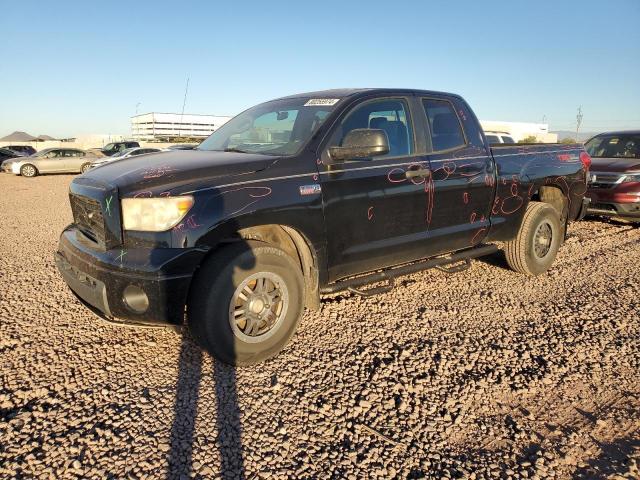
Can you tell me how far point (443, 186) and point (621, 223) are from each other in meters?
6.43

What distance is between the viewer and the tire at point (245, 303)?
2846mm

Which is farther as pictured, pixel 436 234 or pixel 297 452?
pixel 436 234

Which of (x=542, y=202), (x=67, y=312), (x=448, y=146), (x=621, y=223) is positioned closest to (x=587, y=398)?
(x=448, y=146)

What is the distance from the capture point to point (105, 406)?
2.66 meters

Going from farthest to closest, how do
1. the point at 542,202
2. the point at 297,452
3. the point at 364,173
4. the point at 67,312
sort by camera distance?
1. the point at 542,202
2. the point at 67,312
3. the point at 364,173
4. the point at 297,452

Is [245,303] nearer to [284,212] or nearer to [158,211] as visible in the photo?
[284,212]

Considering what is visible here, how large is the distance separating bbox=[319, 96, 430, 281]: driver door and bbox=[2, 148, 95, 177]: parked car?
785 inches

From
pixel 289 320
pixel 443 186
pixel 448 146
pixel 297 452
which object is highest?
pixel 448 146

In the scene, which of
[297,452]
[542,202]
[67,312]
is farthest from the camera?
[542,202]

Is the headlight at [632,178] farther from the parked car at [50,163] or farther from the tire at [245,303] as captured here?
the parked car at [50,163]

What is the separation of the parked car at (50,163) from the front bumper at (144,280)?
2001 centimetres

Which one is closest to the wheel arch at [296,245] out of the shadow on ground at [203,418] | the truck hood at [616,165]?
the shadow on ground at [203,418]

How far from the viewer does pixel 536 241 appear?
5133 mm

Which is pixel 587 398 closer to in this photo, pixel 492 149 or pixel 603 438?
pixel 603 438
